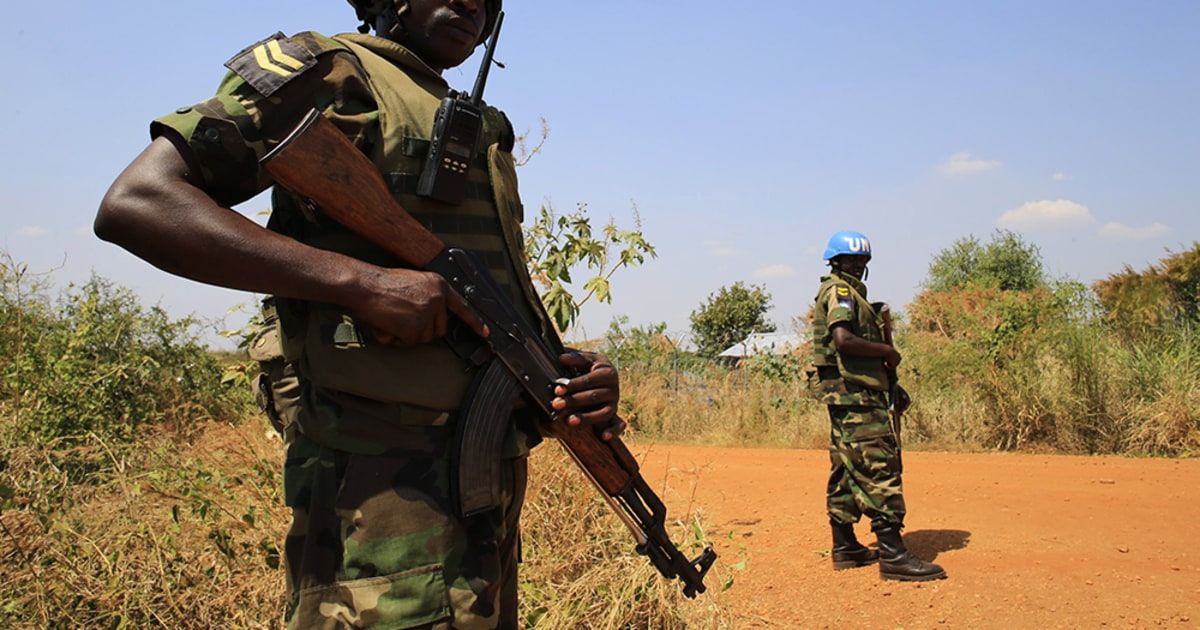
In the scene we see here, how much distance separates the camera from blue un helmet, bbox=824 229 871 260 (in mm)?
5188

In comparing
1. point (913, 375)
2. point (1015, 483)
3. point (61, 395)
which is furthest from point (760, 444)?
point (61, 395)

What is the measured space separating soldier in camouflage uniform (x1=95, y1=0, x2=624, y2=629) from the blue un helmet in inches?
152

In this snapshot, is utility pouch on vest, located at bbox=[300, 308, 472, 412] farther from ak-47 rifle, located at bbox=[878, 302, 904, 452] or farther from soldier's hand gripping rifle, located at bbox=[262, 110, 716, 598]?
ak-47 rifle, located at bbox=[878, 302, 904, 452]

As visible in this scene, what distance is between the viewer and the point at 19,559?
3.02m

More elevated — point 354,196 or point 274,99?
point 274,99

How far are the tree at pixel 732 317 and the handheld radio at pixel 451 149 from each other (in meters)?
28.1

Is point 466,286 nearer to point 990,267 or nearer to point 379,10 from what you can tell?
point 379,10

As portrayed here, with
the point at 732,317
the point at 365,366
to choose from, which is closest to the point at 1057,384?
the point at 365,366

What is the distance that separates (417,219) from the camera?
5.32 feet

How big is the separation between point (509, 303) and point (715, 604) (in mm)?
1909

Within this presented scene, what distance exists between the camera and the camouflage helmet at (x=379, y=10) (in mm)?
1871

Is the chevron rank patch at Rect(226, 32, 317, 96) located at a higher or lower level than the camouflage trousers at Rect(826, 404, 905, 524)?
higher

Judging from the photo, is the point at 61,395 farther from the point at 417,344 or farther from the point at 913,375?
the point at 913,375

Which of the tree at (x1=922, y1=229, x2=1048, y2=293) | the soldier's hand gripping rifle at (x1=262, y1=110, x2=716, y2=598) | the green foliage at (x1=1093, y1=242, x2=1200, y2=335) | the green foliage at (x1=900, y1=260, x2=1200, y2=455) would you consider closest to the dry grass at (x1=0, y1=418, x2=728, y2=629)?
the soldier's hand gripping rifle at (x1=262, y1=110, x2=716, y2=598)
